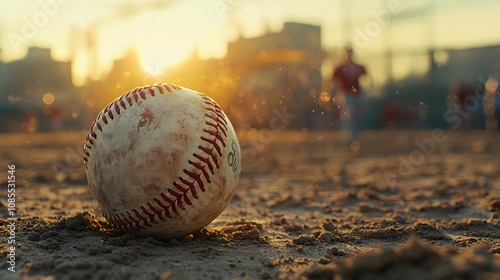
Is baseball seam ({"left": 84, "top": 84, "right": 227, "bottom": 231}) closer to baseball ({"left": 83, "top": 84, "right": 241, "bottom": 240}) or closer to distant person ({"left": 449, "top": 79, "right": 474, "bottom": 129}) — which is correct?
baseball ({"left": 83, "top": 84, "right": 241, "bottom": 240})

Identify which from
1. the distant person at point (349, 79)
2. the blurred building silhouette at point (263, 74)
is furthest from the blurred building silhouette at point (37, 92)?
the distant person at point (349, 79)

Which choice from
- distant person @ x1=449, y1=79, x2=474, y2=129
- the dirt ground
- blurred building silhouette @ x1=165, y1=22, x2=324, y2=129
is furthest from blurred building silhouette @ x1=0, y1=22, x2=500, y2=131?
the dirt ground

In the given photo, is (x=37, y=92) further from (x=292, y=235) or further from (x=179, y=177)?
(x=179, y=177)

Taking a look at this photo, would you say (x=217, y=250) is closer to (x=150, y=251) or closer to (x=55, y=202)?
(x=150, y=251)

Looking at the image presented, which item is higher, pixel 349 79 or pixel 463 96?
pixel 349 79

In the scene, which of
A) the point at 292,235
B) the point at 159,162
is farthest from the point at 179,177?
the point at 292,235

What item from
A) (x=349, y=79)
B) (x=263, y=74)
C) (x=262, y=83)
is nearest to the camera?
(x=349, y=79)
